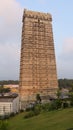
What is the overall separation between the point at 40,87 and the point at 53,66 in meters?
4.21

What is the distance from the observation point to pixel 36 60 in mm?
50625

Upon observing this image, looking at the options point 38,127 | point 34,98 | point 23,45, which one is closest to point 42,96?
point 34,98

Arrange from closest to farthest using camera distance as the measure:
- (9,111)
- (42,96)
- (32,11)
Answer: (9,111)
(42,96)
(32,11)

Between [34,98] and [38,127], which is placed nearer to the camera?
[38,127]

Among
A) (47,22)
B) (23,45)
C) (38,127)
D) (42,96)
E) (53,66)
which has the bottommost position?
(38,127)

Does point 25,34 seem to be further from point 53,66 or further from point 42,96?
point 42,96

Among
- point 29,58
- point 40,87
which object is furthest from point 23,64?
point 40,87

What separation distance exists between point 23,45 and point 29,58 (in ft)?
7.88

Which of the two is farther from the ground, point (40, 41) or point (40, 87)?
point (40, 41)

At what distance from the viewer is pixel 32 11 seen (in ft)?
173

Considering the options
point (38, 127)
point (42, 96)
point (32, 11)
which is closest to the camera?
point (38, 127)

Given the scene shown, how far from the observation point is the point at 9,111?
142 ft

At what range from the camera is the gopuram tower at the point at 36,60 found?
162 feet

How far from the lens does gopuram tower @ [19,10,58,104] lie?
162 feet
